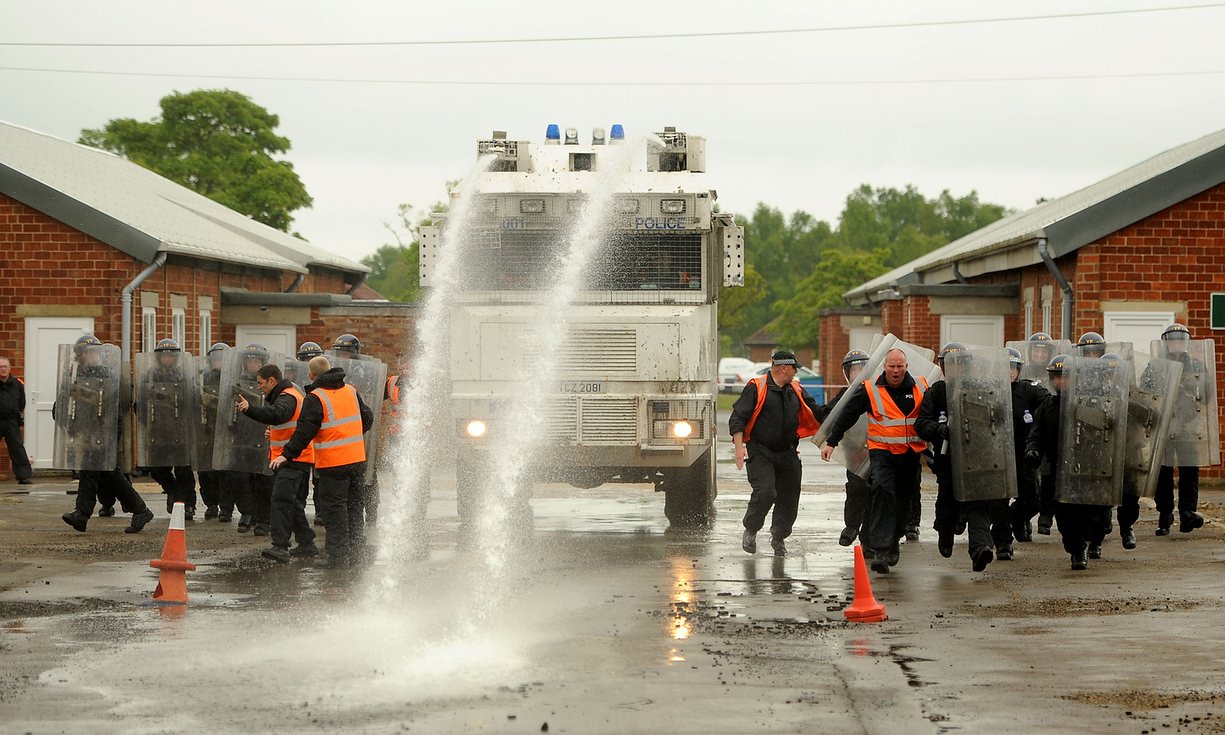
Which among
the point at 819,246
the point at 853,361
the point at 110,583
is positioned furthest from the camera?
the point at 819,246

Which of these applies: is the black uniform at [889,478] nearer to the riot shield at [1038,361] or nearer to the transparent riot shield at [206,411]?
the riot shield at [1038,361]

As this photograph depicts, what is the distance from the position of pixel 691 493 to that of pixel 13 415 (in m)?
8.70

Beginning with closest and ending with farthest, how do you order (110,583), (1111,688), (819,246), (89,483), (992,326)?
(1111,688), (110,583), (89,483), (992,326), (819,246)

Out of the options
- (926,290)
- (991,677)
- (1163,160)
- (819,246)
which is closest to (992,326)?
(926,290)

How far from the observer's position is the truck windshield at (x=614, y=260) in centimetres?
1522

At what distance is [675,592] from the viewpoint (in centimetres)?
1202

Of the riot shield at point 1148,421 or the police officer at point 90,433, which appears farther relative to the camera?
the police officer at point 90,433

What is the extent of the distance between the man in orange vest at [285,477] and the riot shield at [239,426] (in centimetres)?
146

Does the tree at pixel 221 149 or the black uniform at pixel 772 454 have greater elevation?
the tree at pixel 221 149

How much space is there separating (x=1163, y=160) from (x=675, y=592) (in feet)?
69.6

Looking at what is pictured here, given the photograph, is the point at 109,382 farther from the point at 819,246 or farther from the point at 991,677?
the point at 819,246

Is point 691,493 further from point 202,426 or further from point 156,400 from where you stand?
point 156,400

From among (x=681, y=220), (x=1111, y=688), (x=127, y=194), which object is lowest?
(x=1111, y=688)

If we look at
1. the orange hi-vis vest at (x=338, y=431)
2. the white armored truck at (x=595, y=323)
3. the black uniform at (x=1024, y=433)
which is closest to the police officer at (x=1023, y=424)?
the black uniform at (x=1024, y=433)
